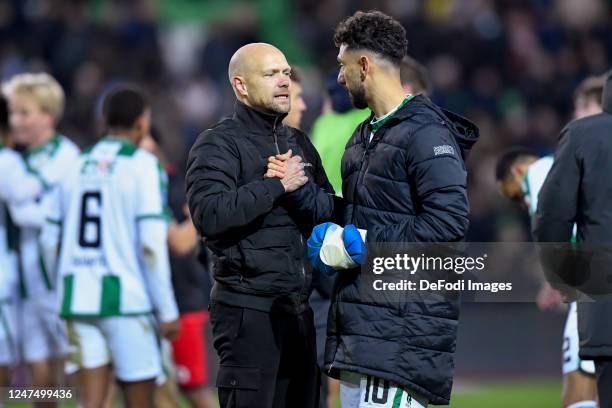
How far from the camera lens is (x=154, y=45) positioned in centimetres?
Answer: 1520

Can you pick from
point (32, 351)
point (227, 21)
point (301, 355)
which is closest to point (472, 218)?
Answer: point (227, 21)

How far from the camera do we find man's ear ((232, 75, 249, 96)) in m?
5.07

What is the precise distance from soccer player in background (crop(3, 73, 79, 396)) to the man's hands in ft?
10.3

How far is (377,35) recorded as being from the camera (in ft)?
15.9

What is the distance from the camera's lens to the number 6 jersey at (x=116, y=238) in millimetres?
6520

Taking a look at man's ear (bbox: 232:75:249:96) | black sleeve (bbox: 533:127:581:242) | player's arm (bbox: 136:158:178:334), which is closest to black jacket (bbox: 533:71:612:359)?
black sleeve (bbox: 533:127:581:242)

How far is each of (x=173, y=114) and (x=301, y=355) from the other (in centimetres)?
1002

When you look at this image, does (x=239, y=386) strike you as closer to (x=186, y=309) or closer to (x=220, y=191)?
(x=220, y=191)

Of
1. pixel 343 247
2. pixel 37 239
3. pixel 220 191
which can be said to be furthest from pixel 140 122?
pixel 343 247

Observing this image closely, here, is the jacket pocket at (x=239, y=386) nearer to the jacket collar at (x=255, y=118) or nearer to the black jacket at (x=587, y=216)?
the jacket collar at (x=255, y=118)

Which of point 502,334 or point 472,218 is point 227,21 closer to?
point 472,218

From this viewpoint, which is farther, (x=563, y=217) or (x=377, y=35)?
(x=563, y=217)

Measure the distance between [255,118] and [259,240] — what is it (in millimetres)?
545

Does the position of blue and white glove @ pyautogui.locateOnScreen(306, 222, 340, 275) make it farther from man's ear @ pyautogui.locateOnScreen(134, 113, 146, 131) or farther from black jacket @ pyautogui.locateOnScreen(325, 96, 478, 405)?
man's ear @ pyautogui.locateOnScreen(134, 113, 146, 131)
